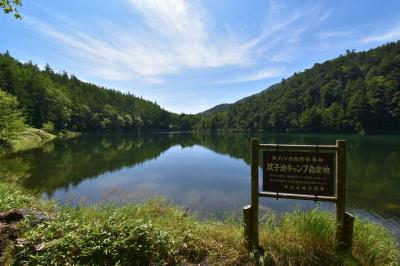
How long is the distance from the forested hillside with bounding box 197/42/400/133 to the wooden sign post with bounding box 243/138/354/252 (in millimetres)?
106833

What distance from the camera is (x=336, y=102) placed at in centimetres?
12431

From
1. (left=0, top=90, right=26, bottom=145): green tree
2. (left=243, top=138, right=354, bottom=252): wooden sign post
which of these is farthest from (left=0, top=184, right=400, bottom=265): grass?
(left=0, top=90, right=26, bottom=145): green tree

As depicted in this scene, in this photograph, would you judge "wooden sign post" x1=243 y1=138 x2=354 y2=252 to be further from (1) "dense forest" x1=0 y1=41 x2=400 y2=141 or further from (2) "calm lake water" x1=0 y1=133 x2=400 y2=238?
(1) "dense forest" x1=0 y1=41 x2=400 y2=141

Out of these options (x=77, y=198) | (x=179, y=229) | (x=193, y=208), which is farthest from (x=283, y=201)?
(x=77, y=198)

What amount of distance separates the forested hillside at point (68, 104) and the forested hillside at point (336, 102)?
1829 inches

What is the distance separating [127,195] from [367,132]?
337ft

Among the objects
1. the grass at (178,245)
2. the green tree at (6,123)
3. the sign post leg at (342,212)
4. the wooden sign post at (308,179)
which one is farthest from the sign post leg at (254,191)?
the green tree at (6,123)

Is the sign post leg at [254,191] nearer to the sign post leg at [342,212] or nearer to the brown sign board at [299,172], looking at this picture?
the brown sign board at [299,172]

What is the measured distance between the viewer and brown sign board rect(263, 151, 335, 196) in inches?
238

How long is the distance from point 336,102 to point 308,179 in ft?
434

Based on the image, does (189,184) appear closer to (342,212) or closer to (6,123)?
(342,212)

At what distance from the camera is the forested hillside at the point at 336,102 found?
9950 centimetres

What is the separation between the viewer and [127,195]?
18500 mm

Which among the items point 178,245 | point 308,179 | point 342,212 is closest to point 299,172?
point 308,179
